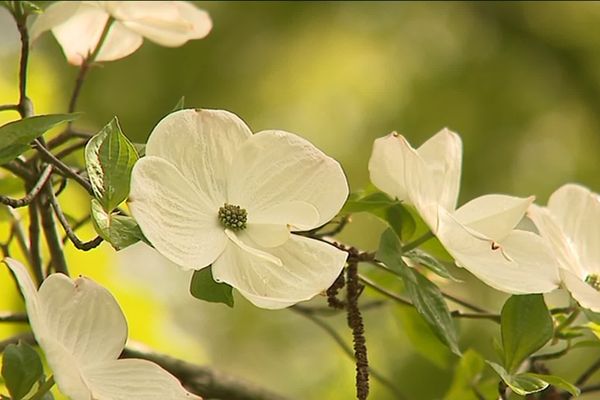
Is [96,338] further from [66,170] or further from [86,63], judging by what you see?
[86,63]

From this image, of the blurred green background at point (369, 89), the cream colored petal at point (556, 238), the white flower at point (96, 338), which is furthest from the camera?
the blurred green background at point (369, 89)

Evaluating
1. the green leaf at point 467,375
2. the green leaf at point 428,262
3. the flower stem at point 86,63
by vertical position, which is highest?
the green leaf at point 428,262

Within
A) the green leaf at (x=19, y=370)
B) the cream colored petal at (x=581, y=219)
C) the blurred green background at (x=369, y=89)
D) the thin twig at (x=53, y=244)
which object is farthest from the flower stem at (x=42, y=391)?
the blurred green background at (x=369, y=89)

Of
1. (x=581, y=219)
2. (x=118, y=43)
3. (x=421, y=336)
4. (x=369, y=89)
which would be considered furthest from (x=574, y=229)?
(x=369, y=89)

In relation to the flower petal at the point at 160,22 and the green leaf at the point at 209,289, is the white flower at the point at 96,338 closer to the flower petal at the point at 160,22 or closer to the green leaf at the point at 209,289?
the green leaf at the point at 209,289

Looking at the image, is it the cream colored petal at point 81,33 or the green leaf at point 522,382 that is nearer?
the green leaf at point 522,382

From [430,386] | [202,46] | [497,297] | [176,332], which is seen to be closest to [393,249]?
[176,332]

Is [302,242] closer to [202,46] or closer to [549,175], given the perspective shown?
[549,175]

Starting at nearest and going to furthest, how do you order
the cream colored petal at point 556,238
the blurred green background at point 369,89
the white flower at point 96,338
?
the white flower at point 96,338, the cream colored petal at point 556,238, the blurred green background at point 369,89
